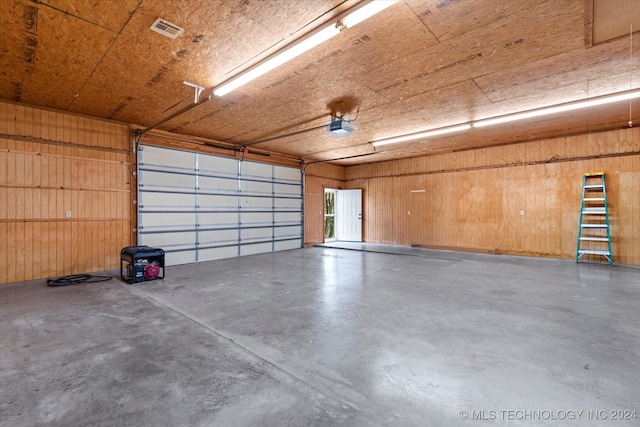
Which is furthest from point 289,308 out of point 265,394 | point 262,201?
point 262,201

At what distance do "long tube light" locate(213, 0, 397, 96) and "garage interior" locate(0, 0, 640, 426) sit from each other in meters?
0.02

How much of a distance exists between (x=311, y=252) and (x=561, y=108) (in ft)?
21.2

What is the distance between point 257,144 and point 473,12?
6.14 m

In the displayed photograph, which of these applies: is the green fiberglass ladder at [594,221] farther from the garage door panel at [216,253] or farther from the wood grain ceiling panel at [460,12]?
the garage door panel at [216,253]

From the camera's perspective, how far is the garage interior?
201 centimetres

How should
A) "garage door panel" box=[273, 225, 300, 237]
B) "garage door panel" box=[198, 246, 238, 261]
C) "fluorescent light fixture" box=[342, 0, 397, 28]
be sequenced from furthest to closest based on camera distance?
"garage door panel" box=[273, 225, 300, 237], "garage door panel" box=[198, 246, 238, 261], "fluorescent light fixture" box=[342, 0, 397, 28]

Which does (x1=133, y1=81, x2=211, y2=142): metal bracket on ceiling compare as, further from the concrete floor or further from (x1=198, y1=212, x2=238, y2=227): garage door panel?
the concrete floor

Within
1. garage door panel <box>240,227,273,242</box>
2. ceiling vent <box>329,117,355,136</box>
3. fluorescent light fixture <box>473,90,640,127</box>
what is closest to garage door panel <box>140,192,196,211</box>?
garage door panel <box>240,227,273,242</box>

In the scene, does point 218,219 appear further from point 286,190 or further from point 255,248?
point 286,190

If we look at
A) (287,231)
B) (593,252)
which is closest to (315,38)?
(287,231)

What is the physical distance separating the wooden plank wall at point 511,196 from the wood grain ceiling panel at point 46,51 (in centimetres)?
868

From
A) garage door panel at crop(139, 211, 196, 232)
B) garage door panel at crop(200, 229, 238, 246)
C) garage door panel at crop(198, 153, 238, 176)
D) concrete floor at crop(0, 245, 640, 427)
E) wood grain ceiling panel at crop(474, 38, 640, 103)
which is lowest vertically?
concrete floor at crop(0, 245, 640, 427)

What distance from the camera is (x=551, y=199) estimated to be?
7359 mm

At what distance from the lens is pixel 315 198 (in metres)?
10.6
